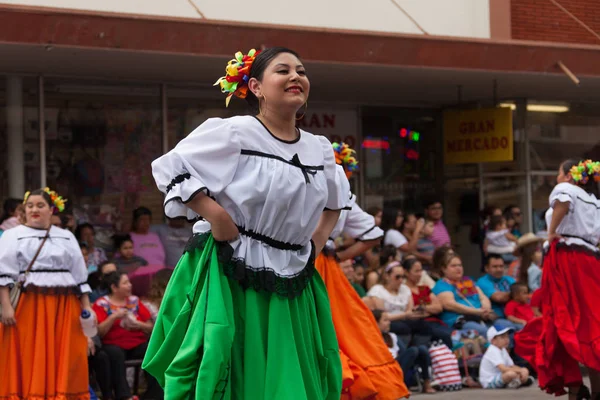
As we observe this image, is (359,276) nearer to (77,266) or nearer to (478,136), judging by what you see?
(77,266)

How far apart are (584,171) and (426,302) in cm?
292

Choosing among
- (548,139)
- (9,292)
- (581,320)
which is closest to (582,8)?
(548,139)

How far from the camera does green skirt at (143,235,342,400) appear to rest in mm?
4746

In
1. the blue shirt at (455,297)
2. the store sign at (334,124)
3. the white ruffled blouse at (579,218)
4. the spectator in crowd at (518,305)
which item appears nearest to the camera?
the white ruffled blouse at (579,218)

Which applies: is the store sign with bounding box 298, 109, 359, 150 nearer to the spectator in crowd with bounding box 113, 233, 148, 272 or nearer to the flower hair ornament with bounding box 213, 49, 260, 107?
the spectator in crowd with bounding box 113, 233, 148, 272

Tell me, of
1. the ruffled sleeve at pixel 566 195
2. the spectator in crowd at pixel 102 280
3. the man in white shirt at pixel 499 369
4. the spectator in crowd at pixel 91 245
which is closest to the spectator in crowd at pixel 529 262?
the man in white shirt at pixel 499 369

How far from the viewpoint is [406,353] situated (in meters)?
11.3

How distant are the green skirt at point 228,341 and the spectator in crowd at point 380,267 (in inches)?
274

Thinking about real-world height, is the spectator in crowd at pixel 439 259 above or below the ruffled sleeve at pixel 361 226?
below

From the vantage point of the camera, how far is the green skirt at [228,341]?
187 inches

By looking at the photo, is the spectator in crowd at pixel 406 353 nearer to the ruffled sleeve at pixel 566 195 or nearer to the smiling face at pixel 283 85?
the ruffled sleeve at pixel 566 195

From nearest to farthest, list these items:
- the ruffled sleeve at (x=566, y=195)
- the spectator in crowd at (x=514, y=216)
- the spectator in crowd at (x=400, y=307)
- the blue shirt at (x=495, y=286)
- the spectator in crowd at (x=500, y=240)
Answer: the ruffled sleeve at (x=566, y=195)
the spectator in crowd at (x=400, y=307)
the blue shirt at (x=495, y=286)
the spectator in crowd at (x=500, y=240)
the spectator in crowd at (x=514, y=216)

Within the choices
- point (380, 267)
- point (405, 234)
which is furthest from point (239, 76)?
point (405, 234)

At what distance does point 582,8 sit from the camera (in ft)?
55.6
